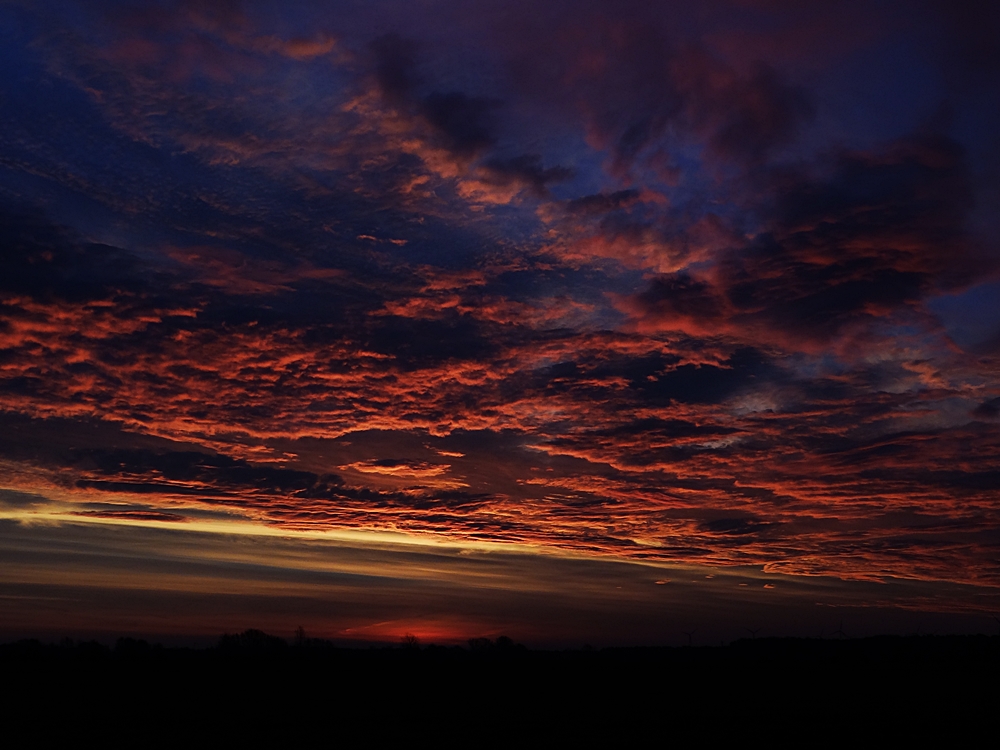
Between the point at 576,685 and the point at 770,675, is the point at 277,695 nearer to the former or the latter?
the point at 576,685

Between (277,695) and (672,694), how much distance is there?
48.5 m

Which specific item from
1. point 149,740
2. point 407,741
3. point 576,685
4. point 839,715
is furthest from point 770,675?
point 149,740

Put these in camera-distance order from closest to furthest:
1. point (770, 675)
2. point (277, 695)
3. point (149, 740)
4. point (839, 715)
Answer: point (149, 740)
point (839, 715)
point (277, 695)
point (770, 675)

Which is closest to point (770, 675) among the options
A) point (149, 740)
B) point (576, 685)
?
point (576, 685)

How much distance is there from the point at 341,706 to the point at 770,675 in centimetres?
8397

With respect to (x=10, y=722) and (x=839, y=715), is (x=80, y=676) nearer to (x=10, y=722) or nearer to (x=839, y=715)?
(x=10, y=722)

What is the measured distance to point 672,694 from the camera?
9750 cm

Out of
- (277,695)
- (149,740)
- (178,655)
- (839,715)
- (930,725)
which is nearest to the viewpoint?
(149,740)

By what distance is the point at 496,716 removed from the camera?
2854 inches

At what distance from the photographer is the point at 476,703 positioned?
86438 millimetres

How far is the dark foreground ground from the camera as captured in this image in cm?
5891

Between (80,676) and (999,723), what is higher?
(999,723)

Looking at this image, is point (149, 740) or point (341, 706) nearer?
point (149, 740)

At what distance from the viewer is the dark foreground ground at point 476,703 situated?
193 feet
